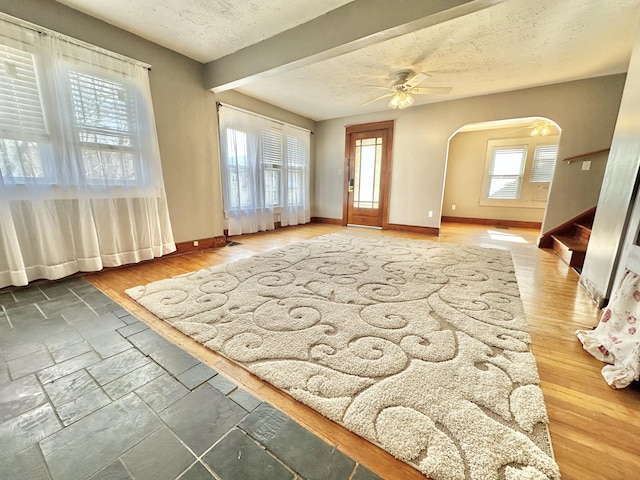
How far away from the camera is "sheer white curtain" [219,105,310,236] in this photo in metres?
4.09

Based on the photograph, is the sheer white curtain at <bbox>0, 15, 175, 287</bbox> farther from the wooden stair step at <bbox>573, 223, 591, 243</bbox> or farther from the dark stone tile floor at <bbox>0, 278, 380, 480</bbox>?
the wooden stair step at <bbox>573, 223, 591, 243</bbox>

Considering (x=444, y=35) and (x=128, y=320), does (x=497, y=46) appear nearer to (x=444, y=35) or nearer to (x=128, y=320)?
(x=444, y=35)

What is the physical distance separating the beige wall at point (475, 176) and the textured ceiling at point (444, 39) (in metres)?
2.63

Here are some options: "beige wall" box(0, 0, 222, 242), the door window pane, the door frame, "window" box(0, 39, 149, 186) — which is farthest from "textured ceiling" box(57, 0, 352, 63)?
the door window pane

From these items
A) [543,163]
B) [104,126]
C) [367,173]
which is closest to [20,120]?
[104,126]

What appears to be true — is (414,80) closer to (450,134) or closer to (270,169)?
(450,134)

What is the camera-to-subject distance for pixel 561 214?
3820 millimetres

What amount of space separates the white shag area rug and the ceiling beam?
6.88ft

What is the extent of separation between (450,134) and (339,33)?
129 inches

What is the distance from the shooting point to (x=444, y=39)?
101 inches

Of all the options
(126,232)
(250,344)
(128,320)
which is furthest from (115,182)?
(250,344)

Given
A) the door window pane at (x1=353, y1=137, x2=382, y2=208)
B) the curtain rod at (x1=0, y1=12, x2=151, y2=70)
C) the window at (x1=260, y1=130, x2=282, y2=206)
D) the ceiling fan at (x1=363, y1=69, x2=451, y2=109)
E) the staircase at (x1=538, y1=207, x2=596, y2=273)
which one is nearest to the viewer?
the curtain rod at (x1=0, y1=12, x2=151, y2=70)

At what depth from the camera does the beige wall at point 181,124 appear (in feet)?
7.89

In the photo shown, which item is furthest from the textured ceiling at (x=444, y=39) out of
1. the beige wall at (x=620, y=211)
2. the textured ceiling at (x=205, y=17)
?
the beige wall at (x=620, y=211)
